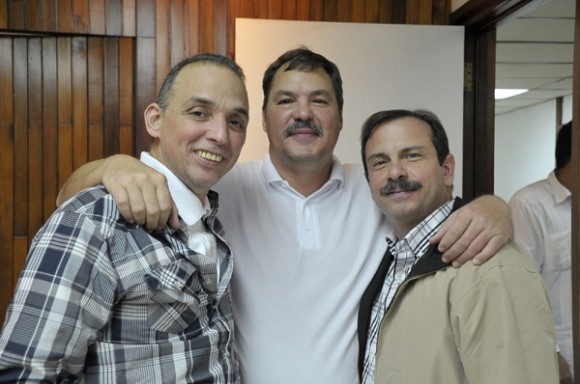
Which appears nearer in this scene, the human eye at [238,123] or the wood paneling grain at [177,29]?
the human eye at [238,123]

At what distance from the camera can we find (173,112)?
4.91 ft

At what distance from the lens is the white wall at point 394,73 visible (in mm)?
2943

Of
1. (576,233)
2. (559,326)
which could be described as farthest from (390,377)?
(559,326)

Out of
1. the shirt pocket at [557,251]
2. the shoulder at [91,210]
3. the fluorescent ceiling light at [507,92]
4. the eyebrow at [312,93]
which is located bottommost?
the shirt pocket at [557,251]

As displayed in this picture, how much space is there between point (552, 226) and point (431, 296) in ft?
5.54

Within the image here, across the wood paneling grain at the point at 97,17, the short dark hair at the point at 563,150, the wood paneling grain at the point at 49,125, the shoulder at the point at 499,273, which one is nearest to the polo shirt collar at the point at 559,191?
the short dark hair at the point at 563,150

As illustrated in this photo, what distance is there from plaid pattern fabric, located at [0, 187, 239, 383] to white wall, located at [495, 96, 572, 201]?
9.01 meters

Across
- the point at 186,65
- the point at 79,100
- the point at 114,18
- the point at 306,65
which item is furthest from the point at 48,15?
the point at 186,65

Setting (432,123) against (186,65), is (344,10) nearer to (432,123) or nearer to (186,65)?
(432,123)

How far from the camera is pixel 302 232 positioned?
1817 mm

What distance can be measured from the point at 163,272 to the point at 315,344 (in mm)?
630

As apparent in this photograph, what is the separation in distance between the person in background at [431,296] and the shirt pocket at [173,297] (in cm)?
55

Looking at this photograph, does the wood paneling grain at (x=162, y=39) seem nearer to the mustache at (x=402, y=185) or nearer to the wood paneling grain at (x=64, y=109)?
the wood paneling grain at (x=64, y=109)

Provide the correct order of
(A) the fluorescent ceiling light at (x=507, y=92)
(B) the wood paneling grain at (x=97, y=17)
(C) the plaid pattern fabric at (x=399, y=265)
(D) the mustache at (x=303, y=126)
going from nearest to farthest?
(C) the plaid pattern fabric at (x=399, y=265) < (D) the mustache at (x=303, y=126) < (B) the wood paneling grain at (x=97, y=17) < (A) the fluorescent ceiling light at (x=507, y=92)
